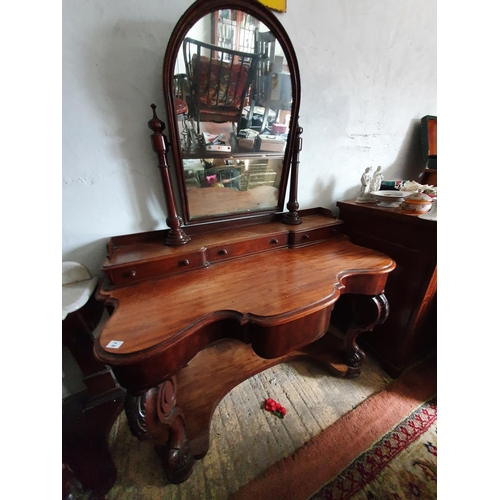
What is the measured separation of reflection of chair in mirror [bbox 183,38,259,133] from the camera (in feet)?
2.69

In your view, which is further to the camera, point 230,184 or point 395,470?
point 230,184

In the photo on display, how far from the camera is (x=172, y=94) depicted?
0.82m

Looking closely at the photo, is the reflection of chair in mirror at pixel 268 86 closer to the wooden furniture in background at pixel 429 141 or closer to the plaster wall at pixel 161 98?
the plaster wall at pixel 161 98

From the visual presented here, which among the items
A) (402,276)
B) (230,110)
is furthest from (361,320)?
(230,110)

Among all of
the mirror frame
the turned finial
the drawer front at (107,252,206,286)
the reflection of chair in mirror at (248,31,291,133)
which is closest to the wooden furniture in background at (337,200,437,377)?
the mirror frame

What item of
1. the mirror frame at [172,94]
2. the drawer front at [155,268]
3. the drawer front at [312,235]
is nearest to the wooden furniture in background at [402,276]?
the drawer front at [312,235]

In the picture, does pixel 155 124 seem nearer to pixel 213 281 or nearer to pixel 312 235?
pixel 213 281

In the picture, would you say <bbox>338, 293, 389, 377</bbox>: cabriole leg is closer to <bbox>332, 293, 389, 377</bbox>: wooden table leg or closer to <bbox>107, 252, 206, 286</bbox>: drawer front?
<bbox>332, 293, 389, 377</bbox>: wooden table leg

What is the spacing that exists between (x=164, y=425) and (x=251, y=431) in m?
0.57

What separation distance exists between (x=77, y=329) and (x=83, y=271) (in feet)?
0.90

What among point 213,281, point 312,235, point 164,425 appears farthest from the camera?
point 312,235

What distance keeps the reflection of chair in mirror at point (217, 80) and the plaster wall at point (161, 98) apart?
5.6 inches

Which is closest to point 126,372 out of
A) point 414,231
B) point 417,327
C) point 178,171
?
point 178,171
